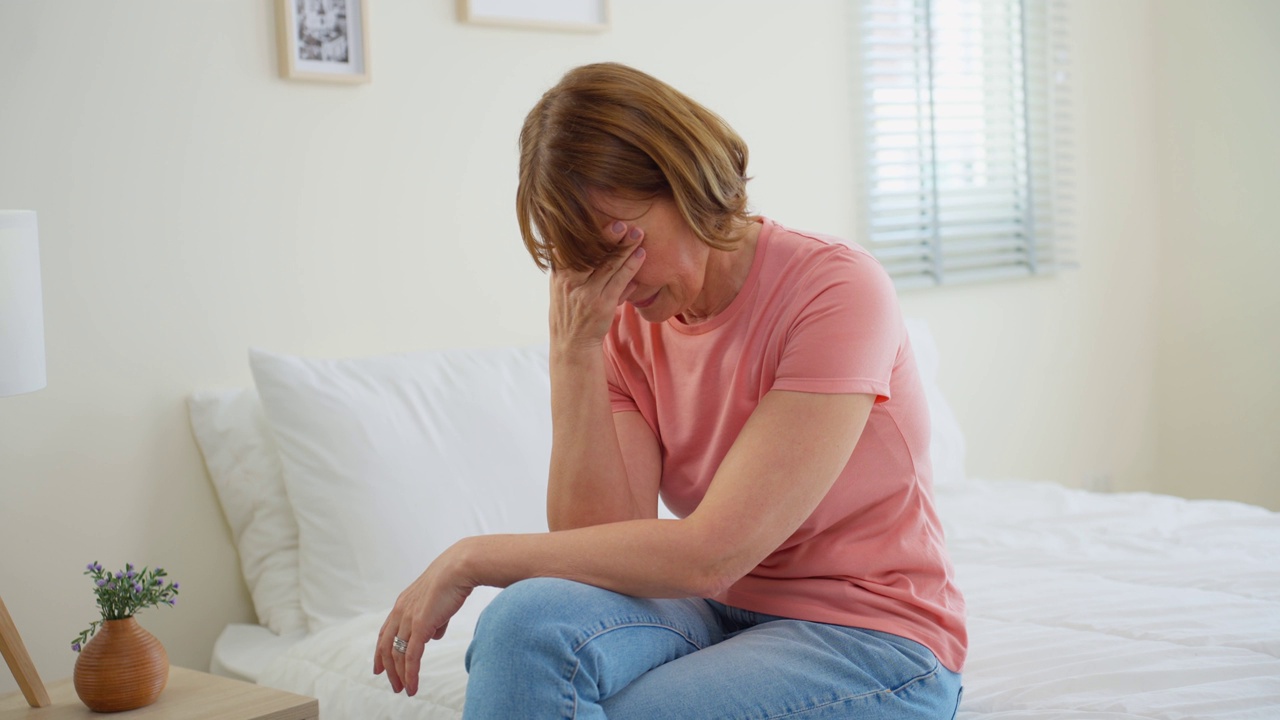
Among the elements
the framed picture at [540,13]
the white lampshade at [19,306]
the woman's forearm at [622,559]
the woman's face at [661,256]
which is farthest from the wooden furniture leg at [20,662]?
the framed picture at [540,13]

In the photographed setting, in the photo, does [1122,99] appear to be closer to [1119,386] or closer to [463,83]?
[1119,386]

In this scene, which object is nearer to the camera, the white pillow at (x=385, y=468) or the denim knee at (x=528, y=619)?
the denim knee at (x=528, y=619)

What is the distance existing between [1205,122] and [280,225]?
9.15 feet

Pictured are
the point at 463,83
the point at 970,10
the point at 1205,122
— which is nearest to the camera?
the point at 463,83

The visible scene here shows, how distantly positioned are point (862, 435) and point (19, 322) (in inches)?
40.1

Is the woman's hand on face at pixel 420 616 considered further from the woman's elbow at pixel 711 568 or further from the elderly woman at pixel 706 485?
the woman's elbow at pixel 711 568

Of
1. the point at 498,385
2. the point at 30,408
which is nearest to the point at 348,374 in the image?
the point at 498,385

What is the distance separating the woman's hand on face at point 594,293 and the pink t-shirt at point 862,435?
0.11 metres

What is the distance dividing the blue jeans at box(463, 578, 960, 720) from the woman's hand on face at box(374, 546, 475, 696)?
0.07m

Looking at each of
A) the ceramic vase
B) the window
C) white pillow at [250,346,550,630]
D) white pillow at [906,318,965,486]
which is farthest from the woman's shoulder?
the window

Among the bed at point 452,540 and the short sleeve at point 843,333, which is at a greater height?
the short sleeve at point 843,333

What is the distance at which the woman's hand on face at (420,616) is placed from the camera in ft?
3.94

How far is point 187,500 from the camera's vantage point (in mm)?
1963

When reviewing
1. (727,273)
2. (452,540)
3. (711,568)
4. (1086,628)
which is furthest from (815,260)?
(452,540)
